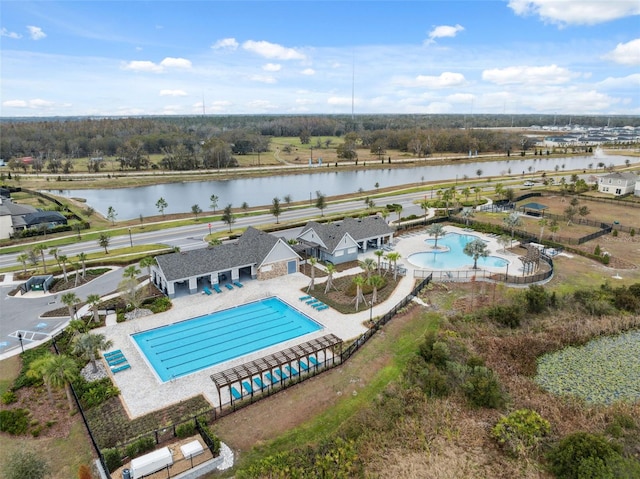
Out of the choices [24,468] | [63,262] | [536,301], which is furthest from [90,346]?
[536,301]

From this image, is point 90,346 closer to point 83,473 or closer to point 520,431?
point 83,473

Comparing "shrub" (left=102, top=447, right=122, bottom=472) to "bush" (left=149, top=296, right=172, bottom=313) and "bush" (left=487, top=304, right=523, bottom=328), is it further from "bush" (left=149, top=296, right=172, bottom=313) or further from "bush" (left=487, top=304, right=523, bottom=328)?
"bush" (left=487, top=304, right=523, bottom=328)

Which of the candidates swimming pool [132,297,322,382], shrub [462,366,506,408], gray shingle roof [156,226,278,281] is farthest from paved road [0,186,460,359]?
shrub [462,366,506,408]

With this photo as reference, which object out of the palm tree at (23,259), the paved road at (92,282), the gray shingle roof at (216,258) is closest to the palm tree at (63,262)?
the paved road at (92,282)

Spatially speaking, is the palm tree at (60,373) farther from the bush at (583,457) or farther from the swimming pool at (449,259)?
the swimming pool at (449,259)

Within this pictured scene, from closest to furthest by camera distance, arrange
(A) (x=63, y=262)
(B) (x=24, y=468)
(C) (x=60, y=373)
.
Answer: (B) (x=24, y=468), (C) (x=60, y=373), (A) (x=63, y=262)
